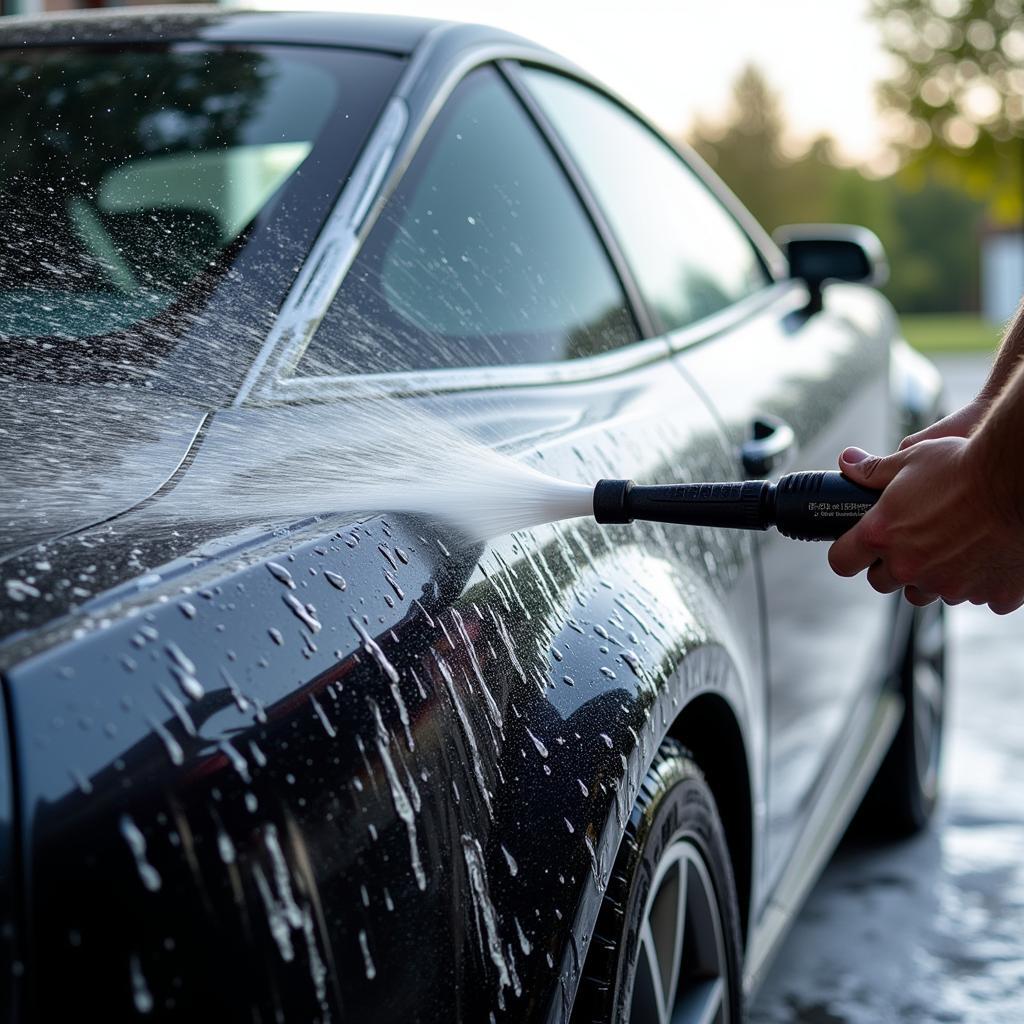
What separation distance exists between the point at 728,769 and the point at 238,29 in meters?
1.45

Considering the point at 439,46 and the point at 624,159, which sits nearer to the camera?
the point at 439,46

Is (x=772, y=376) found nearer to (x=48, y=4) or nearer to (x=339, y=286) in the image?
(x=339, y=286)

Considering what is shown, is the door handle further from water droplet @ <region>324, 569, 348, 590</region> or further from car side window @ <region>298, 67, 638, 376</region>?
water droplet @ <region>324, 569, 348, 590</region>

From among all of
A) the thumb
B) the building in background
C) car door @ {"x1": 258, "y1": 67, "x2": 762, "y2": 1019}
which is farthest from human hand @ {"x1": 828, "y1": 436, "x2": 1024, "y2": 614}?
the building in background

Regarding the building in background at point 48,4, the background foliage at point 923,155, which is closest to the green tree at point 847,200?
the background foliage at point 923,155

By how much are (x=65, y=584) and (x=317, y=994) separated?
1.23ft

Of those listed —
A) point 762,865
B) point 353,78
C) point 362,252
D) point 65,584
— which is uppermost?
point 353,78

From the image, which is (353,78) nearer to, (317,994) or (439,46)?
(439,46)

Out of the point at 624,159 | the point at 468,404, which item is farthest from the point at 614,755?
the point at 624,159

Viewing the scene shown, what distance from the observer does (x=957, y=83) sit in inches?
1054

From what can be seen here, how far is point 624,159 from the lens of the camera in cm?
300

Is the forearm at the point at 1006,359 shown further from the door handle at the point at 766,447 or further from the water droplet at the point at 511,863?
the water droplet at the point at 511,863

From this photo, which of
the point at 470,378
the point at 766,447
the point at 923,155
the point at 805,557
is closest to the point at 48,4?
the point at 805,557

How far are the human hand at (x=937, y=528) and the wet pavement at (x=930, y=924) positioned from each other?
1.75 m
